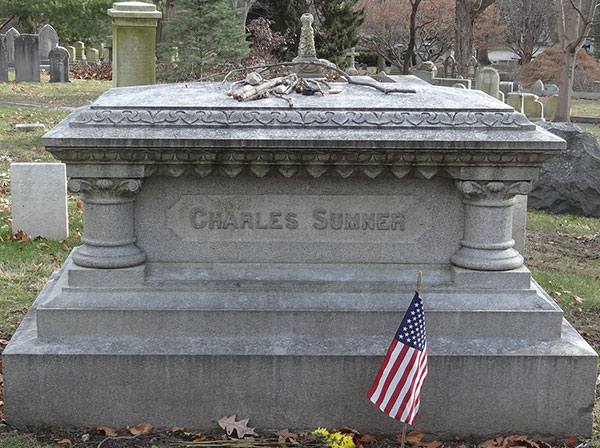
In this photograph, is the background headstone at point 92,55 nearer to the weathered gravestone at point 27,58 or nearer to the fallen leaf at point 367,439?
the weathered gravestone at point 27,58

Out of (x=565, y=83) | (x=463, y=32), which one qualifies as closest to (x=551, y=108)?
(x=565, y=83)

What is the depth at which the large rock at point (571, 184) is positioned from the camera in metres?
10.6

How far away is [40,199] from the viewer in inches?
315

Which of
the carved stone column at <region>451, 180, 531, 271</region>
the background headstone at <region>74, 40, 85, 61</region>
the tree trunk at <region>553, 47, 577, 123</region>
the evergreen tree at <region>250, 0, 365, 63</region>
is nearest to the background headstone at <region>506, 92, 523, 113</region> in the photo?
the tree trunk at <region>553, 47, 577, 123</region>

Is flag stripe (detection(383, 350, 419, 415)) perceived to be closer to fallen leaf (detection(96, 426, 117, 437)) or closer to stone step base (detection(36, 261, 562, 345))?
stone step base (detection(36, 261, 562, 345))

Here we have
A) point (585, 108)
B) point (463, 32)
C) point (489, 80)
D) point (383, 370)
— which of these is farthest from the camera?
point (585, 108)

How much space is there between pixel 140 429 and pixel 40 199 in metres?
4.20

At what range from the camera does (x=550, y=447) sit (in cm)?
446

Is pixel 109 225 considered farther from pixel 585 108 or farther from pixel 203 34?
pixel 585 108

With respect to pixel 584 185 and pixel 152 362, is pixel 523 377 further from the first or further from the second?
pixel 584 185

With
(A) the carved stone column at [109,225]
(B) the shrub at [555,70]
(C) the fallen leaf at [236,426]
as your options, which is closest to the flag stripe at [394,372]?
(C) the fallen leaf at [236,426]

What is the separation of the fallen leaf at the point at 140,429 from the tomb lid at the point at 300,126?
150 centimetres

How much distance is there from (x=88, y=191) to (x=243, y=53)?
49.4ft

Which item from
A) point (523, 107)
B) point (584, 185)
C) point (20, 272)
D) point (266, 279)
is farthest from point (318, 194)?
point (523, 107)
